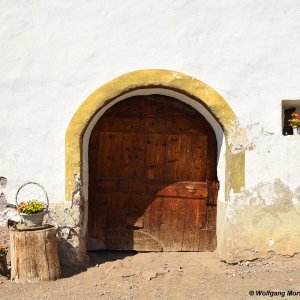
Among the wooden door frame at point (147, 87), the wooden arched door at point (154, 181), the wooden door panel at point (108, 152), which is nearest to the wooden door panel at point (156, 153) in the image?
the wooden arched door at point (154, 181)

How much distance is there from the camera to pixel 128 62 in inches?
197

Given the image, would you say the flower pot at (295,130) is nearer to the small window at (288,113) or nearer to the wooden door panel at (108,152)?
the small window at (288,113)

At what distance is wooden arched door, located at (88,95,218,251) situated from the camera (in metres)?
5.48

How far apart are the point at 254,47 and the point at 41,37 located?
2370mm

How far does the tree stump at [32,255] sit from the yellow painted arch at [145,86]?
593 millimetres

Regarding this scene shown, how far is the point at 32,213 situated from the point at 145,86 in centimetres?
181

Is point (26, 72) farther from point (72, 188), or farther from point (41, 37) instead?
point (72, 188)

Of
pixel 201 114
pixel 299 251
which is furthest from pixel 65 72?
pixel 299 251

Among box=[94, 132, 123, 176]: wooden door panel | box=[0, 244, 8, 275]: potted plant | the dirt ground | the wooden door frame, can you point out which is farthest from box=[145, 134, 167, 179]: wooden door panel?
box=[0, 244, 8, 275]: potted plant

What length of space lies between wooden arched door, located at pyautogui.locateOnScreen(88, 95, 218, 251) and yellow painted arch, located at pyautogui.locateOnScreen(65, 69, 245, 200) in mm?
544

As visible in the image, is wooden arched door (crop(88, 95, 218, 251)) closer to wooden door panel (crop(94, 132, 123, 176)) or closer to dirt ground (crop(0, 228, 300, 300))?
wooden door panel (crop(94, 132, 123, 176))

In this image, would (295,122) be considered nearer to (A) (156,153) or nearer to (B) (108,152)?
(A) (156,153)

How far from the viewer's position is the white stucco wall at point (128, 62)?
16.3 ft

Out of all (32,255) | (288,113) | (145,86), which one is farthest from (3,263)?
(288,113)
